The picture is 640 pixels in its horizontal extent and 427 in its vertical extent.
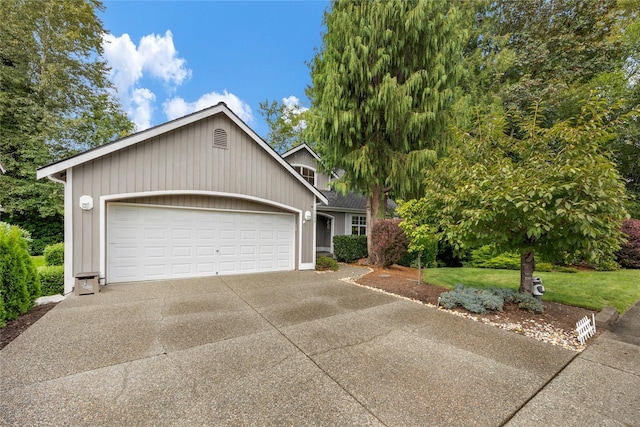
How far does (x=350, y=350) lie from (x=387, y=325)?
1190mm

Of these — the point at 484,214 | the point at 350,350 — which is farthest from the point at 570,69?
the point at 350,350

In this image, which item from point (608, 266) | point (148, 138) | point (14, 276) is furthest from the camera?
point (608, 266)

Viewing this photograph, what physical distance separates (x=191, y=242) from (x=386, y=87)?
821 centimetres

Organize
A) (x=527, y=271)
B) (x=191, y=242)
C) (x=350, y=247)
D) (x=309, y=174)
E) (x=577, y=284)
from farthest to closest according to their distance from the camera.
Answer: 1. (x=309, y=174)
2. (x=350, y=247)
3. (x=191, y=242)
4. (x=577, y=284)
5. (x=527, y=271)

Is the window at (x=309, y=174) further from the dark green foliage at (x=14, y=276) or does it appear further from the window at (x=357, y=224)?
the dark green foliage at (x=14, y=276)

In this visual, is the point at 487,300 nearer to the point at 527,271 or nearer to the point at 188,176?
the point at 527,271

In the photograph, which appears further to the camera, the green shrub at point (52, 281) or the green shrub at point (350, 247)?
the green shrub at point (350, 247)

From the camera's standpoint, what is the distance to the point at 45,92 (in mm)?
14750

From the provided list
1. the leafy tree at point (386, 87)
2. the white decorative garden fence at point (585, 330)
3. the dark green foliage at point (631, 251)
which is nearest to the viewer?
the white decorative garden fence at point (585, 330)

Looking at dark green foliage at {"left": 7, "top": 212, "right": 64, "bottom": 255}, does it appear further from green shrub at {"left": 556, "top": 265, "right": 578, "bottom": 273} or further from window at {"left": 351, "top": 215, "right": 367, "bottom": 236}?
green shrub at {"left": 556, "top": 265, "right": 578, "bottom": 273}

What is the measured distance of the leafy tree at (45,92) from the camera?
1346 centimetres

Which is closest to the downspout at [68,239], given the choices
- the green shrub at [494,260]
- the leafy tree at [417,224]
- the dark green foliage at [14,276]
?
the dark green foliage at [14,276]

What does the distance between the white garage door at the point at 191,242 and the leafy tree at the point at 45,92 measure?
413 inches

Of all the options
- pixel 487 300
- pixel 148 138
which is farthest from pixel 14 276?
pixel 487 300
